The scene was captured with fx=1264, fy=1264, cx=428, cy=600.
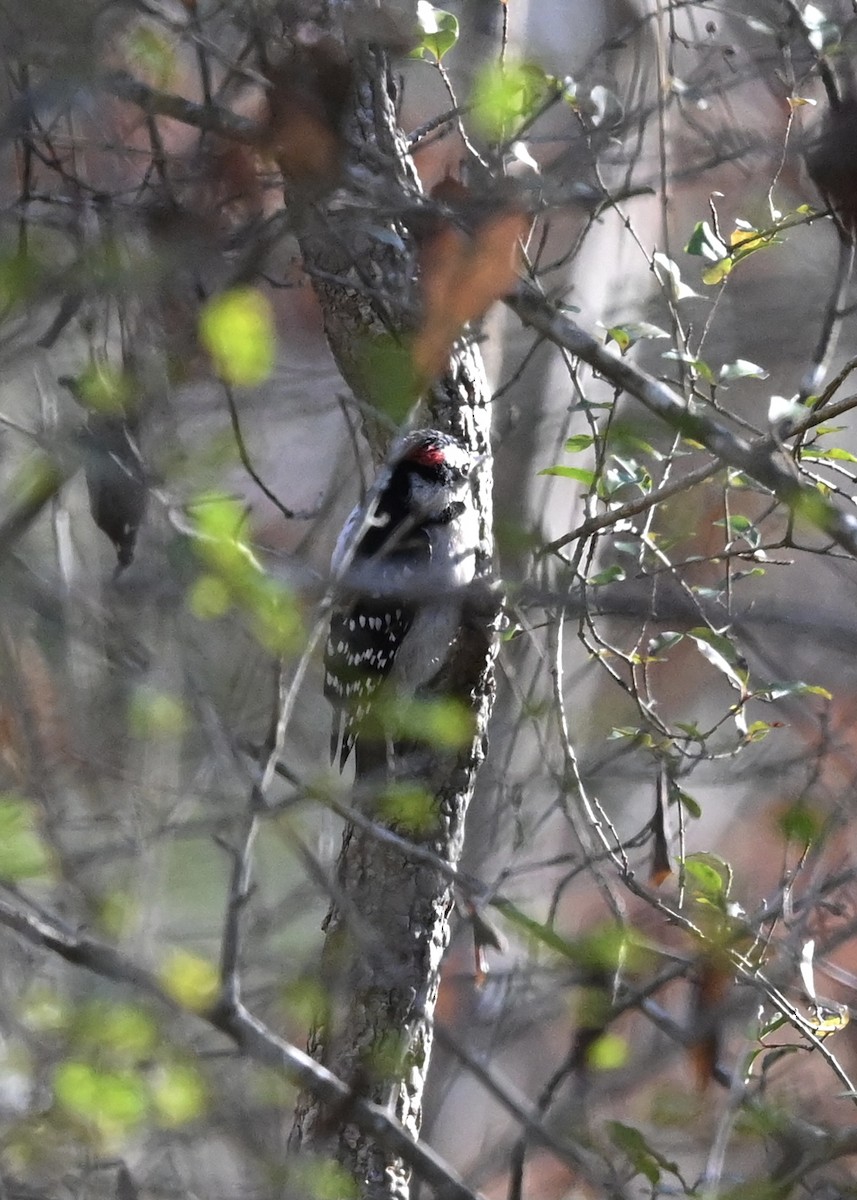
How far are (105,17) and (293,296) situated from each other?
3.17 m

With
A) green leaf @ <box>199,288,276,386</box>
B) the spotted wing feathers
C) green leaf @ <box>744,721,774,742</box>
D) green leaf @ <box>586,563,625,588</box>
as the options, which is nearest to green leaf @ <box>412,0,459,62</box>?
green leaf @ <box>199,288,276,386</box>

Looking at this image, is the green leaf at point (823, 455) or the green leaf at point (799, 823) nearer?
the green leaf at point (799, 823)

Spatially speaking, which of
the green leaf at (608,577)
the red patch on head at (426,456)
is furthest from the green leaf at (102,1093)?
the red patch on head at (426,456)

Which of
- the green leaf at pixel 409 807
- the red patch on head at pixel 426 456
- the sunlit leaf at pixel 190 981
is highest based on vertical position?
the red patch on head at pixel 426 456

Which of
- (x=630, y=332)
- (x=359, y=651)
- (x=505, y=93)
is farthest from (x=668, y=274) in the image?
(x=359, y=651)

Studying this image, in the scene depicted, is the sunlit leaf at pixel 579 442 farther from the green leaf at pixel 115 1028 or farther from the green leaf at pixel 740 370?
the green leaf at pixel 115 1028

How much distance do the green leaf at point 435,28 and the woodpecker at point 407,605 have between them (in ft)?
3.41

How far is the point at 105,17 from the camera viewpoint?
1648 millimetres

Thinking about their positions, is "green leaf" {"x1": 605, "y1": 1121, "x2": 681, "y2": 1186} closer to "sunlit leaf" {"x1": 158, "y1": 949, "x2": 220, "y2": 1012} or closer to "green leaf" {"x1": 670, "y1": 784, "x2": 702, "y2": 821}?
"sunlit leaf" {"x1": 158, "y1": 949, "x2": 220, "y2": 1012}

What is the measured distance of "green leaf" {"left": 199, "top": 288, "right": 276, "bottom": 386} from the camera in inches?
63.7

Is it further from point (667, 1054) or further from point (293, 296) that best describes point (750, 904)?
point (667, 1054)

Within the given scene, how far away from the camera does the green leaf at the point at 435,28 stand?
2.38 meters

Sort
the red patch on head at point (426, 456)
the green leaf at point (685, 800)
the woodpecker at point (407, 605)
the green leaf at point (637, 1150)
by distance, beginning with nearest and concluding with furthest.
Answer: the green leaf at point (637, 1150), the green leaf at point (685, 800), the woodpecker at point (407, 605), the red patch on head at point (426, 456)

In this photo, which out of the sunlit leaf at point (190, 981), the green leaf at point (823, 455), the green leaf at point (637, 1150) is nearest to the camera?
the sunlit leaf at point (190, 981)
